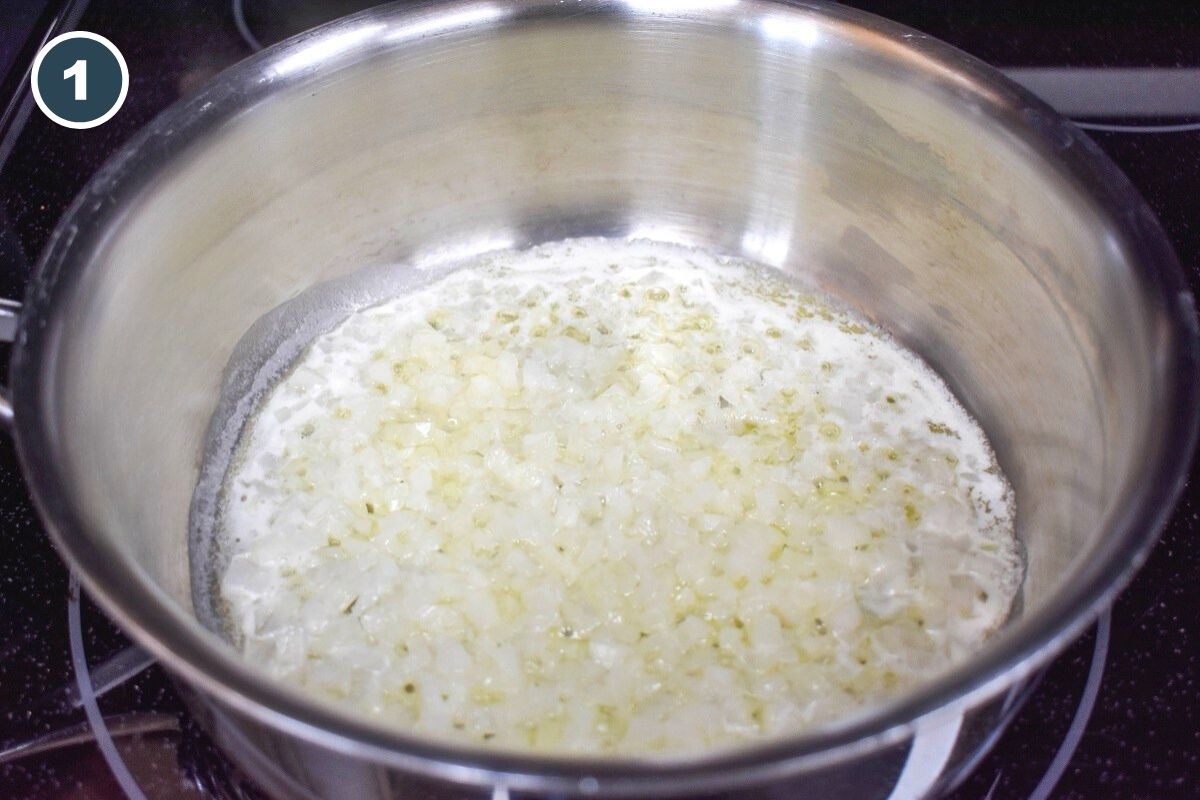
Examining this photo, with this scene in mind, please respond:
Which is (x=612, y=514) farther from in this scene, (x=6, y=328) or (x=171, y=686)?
(x=6, y=328)

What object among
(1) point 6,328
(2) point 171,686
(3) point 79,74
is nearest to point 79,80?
(3) point 79,74

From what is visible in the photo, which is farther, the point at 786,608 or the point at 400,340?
the point at 400,340

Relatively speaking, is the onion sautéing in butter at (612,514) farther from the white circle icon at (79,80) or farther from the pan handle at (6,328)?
the white circle icon at (79,80)

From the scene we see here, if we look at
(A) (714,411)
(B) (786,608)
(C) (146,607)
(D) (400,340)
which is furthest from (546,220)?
(C) (146,607)

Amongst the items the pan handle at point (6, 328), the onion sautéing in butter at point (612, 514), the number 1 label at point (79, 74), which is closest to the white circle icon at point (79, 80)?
the number 1 label at point (79, 74)

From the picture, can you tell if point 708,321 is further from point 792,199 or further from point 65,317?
point 65,317
